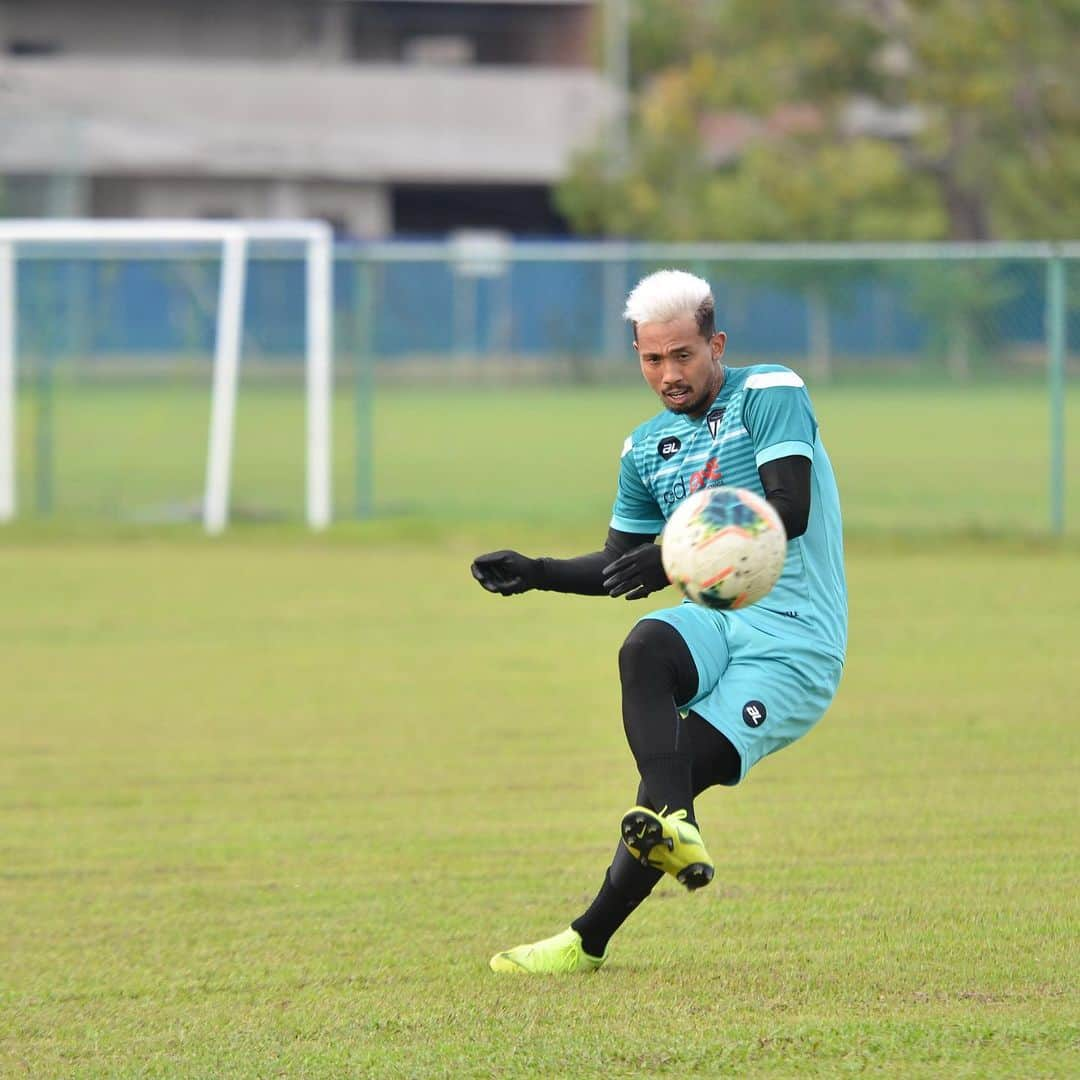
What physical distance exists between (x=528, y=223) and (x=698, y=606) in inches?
1949

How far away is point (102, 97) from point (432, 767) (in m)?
43.4

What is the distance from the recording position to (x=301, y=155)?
49469 mm

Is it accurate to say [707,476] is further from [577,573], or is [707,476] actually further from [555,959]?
[555,959]

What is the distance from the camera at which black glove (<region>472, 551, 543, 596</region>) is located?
16.8 ft

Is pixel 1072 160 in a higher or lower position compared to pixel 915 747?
higher

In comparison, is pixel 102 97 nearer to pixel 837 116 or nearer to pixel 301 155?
pixel 301 155

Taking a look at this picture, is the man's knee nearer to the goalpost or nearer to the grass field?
the grass field

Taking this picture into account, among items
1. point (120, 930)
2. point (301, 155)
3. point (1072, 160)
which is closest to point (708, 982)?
point (120, 930)

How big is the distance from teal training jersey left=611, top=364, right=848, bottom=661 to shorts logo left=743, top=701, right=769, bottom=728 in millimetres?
210

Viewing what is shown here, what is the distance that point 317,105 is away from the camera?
50406 millimetres

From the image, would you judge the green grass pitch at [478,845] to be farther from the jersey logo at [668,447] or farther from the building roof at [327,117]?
the building roof at [327,117]

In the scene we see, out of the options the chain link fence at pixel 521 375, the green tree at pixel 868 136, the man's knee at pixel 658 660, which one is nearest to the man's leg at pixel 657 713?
the man's knee at pixel 658 660

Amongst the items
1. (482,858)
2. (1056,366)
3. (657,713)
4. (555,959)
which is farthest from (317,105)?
(657,713)

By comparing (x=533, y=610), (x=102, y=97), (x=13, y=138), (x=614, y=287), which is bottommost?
(x=533, y=610)
